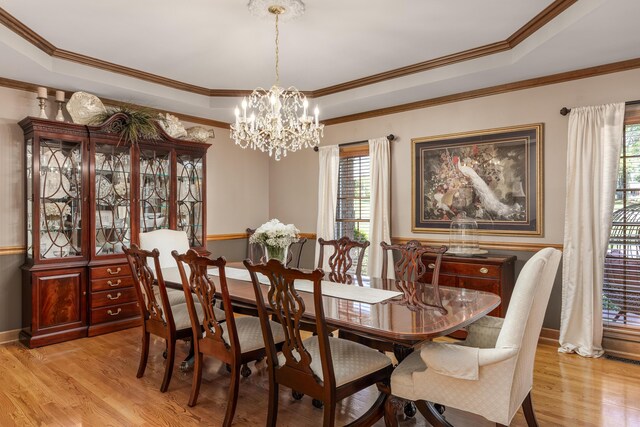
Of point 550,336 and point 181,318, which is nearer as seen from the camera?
point 181,318

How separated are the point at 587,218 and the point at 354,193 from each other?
2606mm

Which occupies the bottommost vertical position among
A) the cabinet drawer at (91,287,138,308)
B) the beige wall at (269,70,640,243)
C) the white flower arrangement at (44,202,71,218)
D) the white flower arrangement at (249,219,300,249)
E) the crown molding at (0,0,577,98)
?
the cabinet drawer at (91,287,138,308)

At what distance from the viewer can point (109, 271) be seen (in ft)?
13.7

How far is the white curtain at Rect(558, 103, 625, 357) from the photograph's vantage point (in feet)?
11.3

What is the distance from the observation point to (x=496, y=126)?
4160mm

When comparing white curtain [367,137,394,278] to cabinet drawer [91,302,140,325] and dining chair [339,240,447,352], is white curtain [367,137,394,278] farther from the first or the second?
cabinet drawer [91,302,140,325]

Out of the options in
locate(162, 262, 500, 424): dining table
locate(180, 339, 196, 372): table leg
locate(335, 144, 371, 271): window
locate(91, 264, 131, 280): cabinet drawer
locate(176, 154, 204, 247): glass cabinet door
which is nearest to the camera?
locate(162, 262, 500, 424): dining table

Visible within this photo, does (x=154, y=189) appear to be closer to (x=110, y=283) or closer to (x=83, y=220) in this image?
(x=83, y=220)

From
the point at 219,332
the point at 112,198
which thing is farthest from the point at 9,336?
the point at 219,332

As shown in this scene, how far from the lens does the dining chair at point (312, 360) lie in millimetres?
A: 1936

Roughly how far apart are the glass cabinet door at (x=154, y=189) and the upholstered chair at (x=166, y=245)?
26.8 inches

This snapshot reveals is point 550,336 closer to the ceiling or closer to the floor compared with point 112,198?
closer to the floor

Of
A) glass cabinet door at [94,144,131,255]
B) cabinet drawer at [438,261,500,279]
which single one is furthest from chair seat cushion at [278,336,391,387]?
glass cabinet door at [94,144,131,255]

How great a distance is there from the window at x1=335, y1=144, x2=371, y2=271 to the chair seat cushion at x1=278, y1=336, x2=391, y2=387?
115 inches
